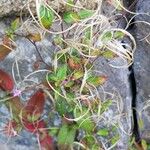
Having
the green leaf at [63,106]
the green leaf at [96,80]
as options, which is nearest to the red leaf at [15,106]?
the green leaf at [63,106]

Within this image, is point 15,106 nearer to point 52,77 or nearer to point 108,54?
point 52,77

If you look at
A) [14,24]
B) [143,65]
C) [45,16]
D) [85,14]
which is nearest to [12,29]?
[14,24]

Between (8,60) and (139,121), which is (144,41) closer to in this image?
(139,121)

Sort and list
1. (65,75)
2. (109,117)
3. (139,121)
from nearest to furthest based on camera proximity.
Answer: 1. (65,75)
2. (109,117)
3. (139,121)

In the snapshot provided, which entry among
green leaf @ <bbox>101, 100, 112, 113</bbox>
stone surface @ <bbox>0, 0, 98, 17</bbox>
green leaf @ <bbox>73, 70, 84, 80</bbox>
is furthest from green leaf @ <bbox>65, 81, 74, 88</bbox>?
stone surface @ <bbox>0, 0, 98, 17</bbox>

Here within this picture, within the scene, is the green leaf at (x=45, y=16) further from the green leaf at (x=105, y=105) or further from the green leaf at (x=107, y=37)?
the green leaf at (x=105, y=105)

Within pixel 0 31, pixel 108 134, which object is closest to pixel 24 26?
pixel 0 31
